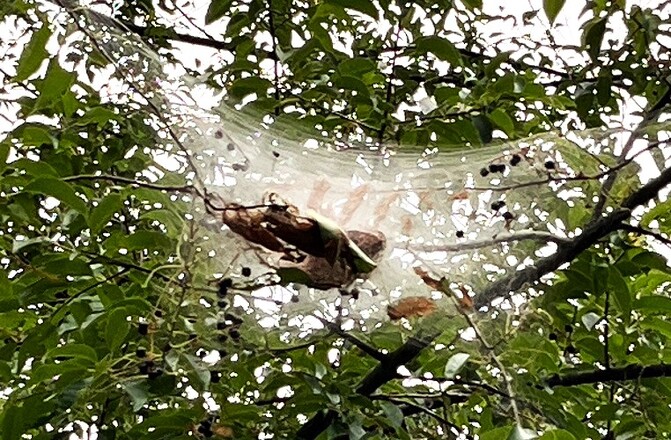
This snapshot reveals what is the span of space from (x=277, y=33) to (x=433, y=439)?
3.04 feet

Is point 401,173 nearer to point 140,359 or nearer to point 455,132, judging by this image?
point 455,132

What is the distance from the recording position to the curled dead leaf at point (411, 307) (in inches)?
58.0

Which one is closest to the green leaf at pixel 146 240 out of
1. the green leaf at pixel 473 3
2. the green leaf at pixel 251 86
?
the green leaf at pixel 251 86

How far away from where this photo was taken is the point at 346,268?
1350mm

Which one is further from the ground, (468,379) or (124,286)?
(124,286)

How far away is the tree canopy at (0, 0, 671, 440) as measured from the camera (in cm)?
150

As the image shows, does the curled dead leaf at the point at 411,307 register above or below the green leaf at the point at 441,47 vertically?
below

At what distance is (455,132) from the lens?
6.19 feet

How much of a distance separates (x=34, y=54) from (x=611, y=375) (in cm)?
113

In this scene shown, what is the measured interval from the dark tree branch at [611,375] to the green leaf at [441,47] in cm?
63

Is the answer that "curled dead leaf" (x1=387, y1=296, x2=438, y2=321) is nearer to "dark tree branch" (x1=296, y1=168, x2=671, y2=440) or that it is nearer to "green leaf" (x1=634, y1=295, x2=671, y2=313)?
"dark tree branch" (x1=296, y1=168, x2=671, y2=440)

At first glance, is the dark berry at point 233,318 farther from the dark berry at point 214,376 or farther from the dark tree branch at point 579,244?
the dark tree branch at point 579,244

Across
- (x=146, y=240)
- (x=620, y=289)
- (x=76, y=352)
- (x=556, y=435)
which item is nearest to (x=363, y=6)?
→ (x=146, y=240)

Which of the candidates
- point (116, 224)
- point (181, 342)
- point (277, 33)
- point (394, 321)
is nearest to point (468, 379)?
point (394, 321)
